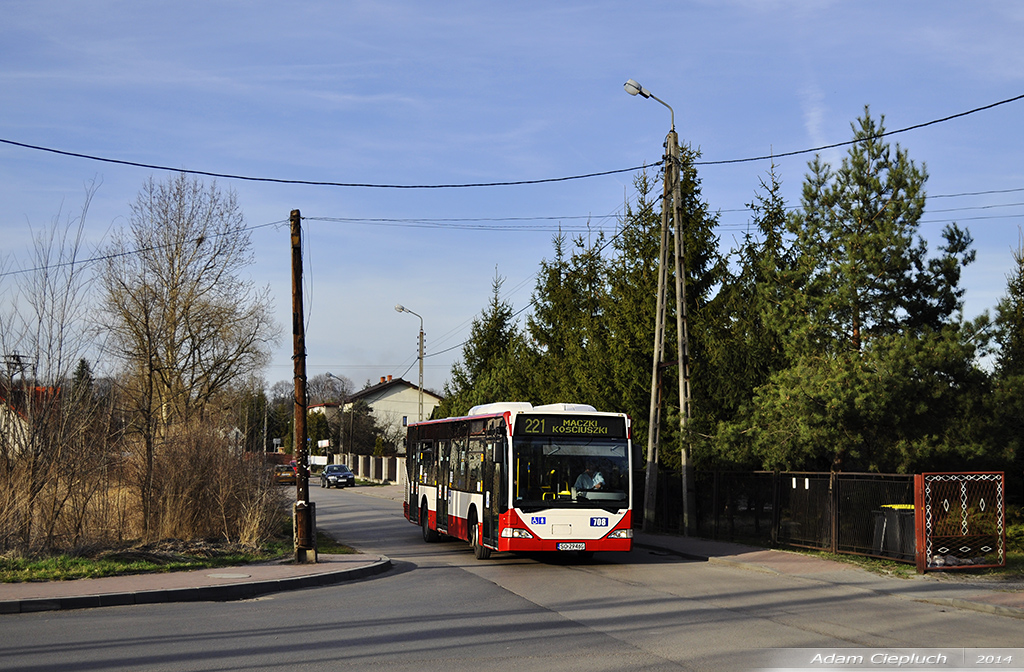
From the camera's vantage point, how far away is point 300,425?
17.4 meters

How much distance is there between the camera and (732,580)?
15555mm

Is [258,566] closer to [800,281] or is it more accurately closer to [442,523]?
[442,523]

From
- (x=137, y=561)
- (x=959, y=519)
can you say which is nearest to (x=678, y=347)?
(x=959, y=519)

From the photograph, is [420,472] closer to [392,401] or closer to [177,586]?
[177,586]

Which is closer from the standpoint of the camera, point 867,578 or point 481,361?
point 867,578

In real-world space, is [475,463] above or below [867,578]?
above

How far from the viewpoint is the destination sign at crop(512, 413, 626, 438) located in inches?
690

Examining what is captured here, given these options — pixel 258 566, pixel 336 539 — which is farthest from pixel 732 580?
pixel 336 539

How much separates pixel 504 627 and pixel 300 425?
814 cm

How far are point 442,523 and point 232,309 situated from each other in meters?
16.0

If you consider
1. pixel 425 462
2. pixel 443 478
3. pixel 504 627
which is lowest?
pixel 504 627

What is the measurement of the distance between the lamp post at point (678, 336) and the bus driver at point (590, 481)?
581 centimetres

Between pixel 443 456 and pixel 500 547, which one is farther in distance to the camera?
pixel 443 456

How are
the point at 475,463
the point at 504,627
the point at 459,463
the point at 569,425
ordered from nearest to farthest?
the point at 504,627
the point at 569,425
the point at 475,463
the point at 459,463
